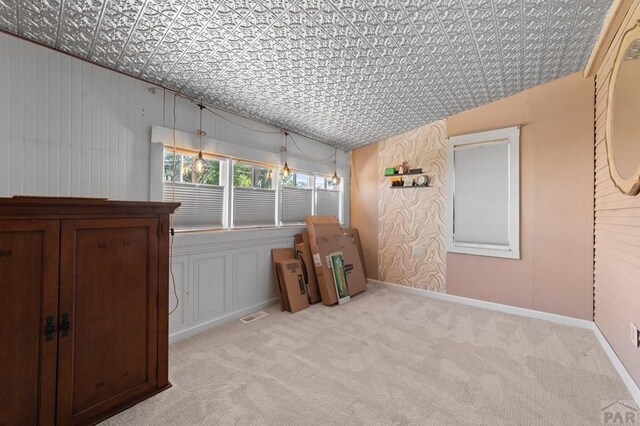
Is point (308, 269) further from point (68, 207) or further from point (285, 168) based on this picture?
point (68, 207)

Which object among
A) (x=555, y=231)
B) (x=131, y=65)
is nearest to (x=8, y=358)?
(x=131, y=65)

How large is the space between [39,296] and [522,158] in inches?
186

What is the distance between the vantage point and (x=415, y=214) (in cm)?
439

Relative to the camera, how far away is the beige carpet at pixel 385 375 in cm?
173

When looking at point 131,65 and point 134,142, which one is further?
point 134,142

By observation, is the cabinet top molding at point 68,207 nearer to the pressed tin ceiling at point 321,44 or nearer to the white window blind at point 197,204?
the white window blind at point 197,204

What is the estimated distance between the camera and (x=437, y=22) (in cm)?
204

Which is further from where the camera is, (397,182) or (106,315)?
(397,182)

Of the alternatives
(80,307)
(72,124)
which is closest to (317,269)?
(80,307)

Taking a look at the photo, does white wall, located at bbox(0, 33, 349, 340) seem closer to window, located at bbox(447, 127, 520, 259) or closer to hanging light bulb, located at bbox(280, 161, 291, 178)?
hanging light bulb, located at bbox(280, 161, 291, 178)

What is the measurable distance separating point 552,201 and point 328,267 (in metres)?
2.93

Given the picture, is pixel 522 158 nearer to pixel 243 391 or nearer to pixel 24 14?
pixel 243 391

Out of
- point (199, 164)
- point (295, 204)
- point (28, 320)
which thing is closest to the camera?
point (28, 320)

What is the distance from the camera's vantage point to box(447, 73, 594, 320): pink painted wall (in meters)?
3.07
